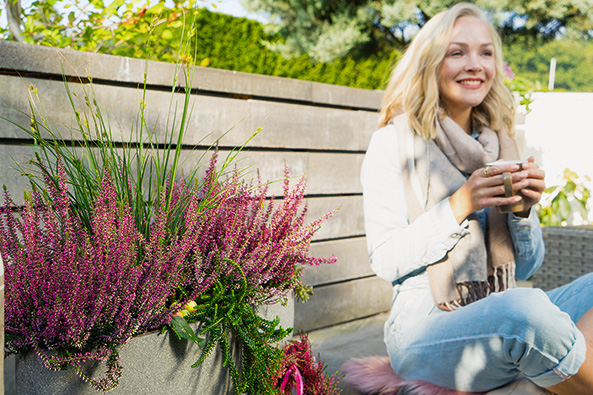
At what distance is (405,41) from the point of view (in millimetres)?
12711

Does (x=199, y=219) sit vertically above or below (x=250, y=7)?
below

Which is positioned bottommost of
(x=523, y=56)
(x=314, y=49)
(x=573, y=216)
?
(x=573, y=216)

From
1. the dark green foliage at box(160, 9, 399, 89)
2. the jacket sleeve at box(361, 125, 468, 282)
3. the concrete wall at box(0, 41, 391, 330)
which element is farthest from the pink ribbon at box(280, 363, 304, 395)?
the dark green foliage at box(160, 9, 399, 89)

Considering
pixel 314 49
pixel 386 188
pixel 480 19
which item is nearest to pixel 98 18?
pixel 386 188

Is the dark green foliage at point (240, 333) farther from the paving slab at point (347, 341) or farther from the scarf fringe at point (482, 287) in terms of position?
the paving slab at point (347, 341)

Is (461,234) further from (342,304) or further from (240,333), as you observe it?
(342,304)

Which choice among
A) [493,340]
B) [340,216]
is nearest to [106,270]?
[493,340]

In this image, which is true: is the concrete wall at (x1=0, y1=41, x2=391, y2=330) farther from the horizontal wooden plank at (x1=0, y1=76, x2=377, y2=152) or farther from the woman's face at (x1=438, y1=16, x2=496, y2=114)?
the woman's face at (x1=438, y1=16, x2=496, y2=114)

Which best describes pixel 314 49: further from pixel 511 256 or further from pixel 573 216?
pixel 511 256

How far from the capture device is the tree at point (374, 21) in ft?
37.0

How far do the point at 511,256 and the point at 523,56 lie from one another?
41956mm

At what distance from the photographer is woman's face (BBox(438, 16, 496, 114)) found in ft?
7.03

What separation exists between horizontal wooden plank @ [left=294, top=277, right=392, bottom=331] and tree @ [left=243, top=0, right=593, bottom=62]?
29.7 ft

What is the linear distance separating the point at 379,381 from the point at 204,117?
1266mm
